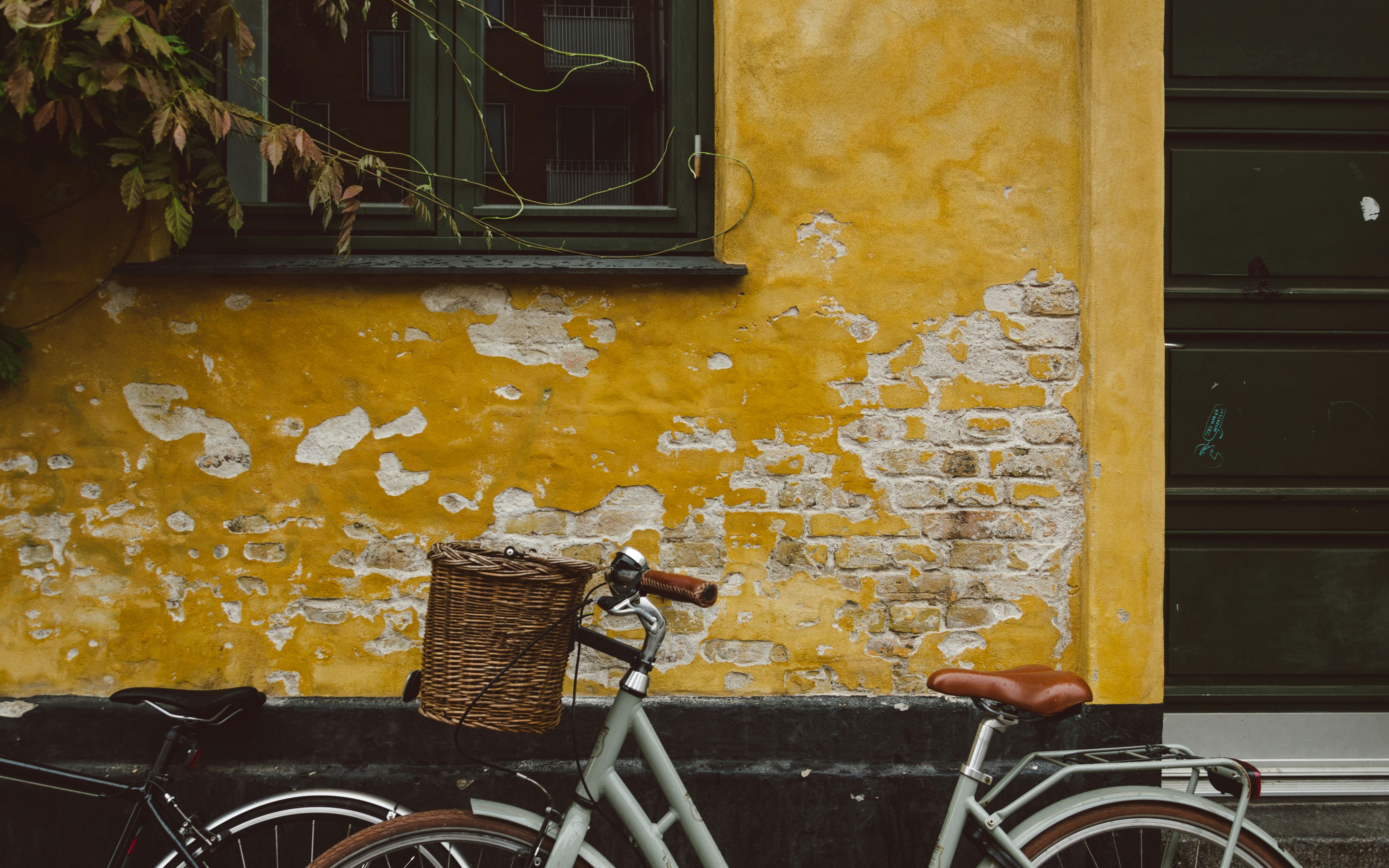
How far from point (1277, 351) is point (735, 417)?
203 cm

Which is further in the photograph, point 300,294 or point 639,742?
point 300,294

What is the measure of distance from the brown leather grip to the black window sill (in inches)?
53.2

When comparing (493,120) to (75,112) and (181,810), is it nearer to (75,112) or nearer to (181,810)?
(75,112)

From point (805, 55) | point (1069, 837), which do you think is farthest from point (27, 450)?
point (1069, 837)

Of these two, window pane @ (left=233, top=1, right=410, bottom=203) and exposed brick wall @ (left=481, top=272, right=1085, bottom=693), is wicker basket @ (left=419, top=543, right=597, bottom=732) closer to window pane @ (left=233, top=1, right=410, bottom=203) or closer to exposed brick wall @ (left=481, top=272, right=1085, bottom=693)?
exposed brick wall @ (left=481, top=272, right=1085, bottom=693)

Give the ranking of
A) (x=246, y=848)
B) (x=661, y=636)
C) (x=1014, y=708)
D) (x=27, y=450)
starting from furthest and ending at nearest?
(x=27, y=450)
(x=246, y=848)
(x=1014, y=708)
(x=661, y=636)

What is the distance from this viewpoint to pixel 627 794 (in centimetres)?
197

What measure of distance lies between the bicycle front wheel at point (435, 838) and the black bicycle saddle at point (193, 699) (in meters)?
0.64

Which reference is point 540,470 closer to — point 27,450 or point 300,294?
point 300,294

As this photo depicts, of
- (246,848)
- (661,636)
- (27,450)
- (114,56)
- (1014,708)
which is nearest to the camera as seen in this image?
(661,636)

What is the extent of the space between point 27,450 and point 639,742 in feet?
7.74

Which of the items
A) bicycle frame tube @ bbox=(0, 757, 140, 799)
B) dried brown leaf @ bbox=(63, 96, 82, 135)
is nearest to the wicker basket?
bicycle frame tube @ bbox=(0, 757, 140, 799)

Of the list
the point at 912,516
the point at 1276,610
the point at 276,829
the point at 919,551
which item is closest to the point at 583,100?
the point at 912,516

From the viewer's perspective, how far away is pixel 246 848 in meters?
2.51
